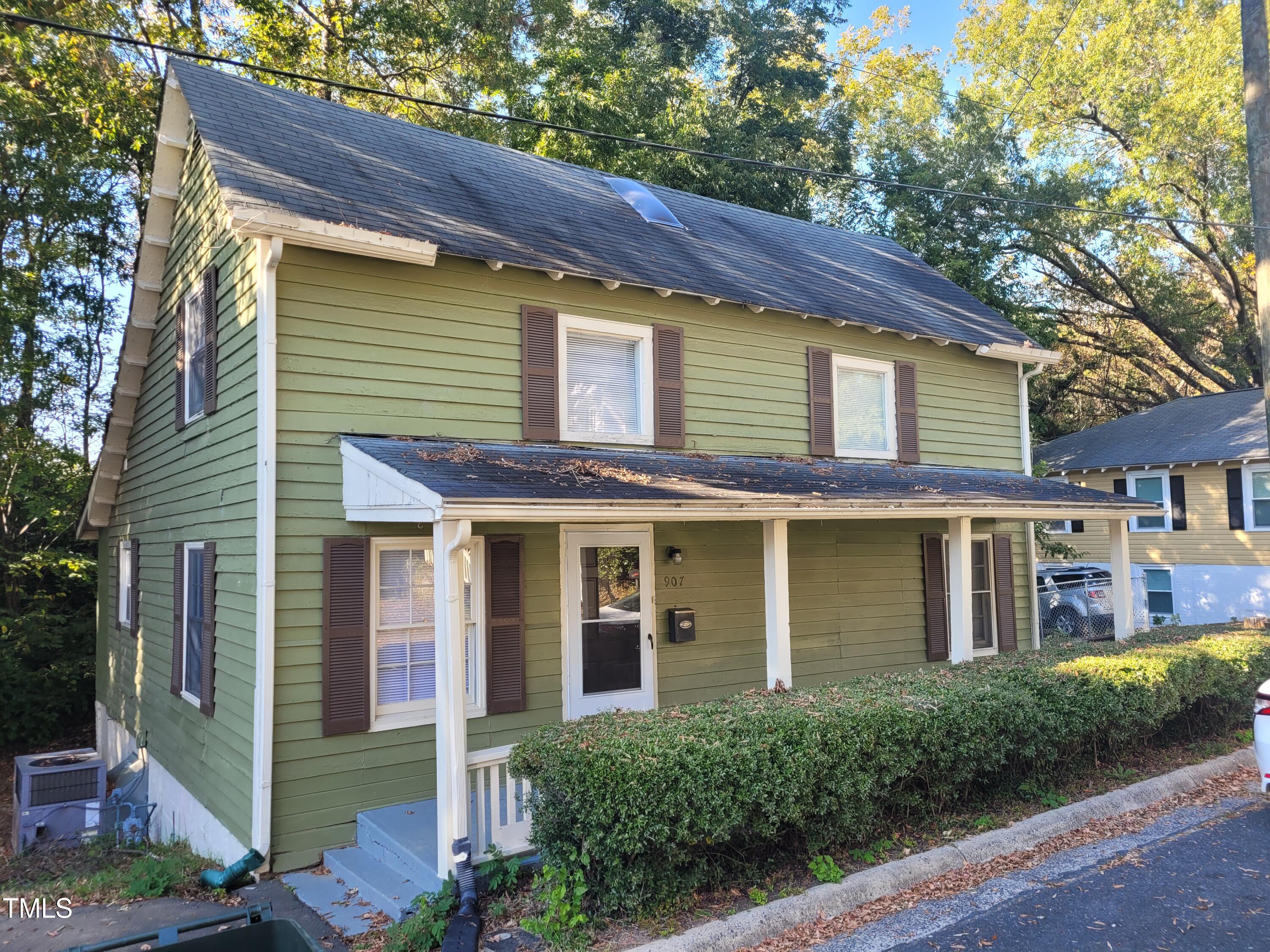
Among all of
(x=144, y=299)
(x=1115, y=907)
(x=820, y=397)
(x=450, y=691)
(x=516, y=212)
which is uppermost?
(x=516, y=212)

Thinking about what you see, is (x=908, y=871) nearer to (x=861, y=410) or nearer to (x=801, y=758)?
(x=801, y=758)

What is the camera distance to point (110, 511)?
1222 cm

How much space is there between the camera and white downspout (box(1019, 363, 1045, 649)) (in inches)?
480

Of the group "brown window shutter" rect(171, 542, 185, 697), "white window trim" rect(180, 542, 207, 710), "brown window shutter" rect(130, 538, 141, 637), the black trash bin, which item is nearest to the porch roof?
the black trash bin

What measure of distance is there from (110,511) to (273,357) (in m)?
7.64

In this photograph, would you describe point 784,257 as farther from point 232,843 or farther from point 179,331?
point 232,843

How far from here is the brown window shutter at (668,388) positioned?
28.7ft

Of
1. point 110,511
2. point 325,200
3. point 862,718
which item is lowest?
point 862,718

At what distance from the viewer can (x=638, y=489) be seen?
6.71m

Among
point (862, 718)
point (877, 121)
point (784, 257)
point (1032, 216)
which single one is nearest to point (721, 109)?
point (877, 121)

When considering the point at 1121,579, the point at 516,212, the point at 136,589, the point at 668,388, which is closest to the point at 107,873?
the point at 136,589

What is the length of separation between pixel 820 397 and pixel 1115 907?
639 centimetres

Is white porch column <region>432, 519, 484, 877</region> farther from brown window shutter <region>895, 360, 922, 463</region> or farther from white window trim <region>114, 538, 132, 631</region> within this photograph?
white window trim <region>114, 538, 132, 631</region>

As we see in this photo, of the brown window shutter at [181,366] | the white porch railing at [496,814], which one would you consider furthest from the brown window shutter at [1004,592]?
the brown window shutter at [181,366]
